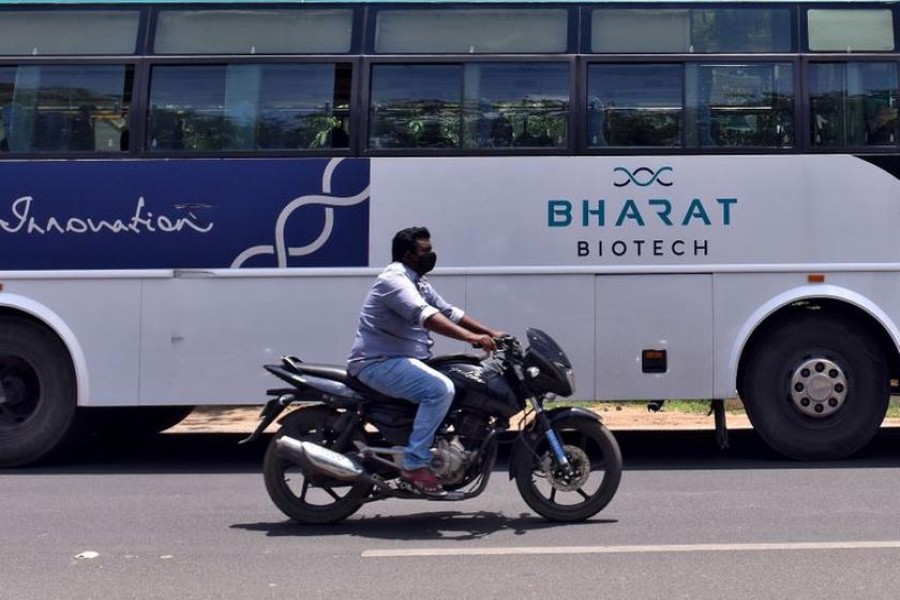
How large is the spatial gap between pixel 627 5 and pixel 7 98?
4966mm

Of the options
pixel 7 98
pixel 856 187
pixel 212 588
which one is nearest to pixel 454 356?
pixel 212 588

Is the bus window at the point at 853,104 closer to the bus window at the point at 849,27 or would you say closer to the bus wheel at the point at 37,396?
the bus window at the point at 849,27

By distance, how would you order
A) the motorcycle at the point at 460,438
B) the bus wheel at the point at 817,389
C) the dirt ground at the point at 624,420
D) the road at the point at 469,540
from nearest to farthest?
the road at the point at 469,540, the motorcycle at the point at 460,438, the bus wheel at the point at 817,389, the dirt ground at the point at 624,420

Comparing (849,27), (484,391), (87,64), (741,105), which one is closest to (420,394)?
(484,391)

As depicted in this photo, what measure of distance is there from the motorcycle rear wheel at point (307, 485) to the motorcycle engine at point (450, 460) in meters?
0.50

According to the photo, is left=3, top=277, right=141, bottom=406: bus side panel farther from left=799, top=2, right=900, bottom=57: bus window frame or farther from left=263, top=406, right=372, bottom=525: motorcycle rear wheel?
left=799, top=2, right=900, bottom=57: bus window frame

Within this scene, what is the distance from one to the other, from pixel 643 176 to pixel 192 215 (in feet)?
11.5

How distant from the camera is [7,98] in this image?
31.7 feet

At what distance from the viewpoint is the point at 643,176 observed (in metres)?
9.38

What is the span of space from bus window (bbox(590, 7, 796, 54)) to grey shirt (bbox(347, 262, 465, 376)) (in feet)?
11.0

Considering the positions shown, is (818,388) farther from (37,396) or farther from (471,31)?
(37,396)

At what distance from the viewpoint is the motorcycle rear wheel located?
7223mm

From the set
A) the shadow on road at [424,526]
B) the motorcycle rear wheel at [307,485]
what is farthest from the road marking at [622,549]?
the motorcycle rear wheel at [307,485]

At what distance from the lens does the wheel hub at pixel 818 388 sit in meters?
9.34
